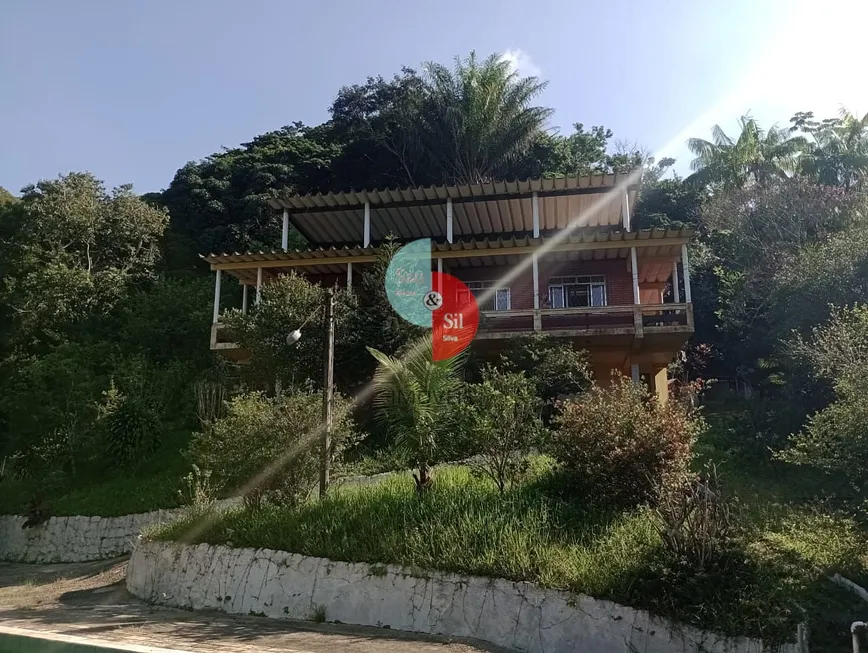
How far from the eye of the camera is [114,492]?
17.5m

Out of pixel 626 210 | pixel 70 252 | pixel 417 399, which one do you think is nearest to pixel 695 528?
pixel 417 399

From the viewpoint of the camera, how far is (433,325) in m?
16.6

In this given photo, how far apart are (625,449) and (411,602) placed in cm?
378

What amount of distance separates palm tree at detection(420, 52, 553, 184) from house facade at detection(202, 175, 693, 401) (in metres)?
9.07

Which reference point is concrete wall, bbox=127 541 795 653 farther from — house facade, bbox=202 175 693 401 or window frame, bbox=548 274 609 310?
window frame, bbox=548 274 609 310

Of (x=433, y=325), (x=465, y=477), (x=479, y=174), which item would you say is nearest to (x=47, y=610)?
(x=465, y=477)

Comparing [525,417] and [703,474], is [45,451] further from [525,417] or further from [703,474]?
[703,474]

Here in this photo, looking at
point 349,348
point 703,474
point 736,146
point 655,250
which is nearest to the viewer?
point 703,474

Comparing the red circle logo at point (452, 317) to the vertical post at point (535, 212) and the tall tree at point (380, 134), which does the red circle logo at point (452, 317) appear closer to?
the vertical post at point (535, 212)

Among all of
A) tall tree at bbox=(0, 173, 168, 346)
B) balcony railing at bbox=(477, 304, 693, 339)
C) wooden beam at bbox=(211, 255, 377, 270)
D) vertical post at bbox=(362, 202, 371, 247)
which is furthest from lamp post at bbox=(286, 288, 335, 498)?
tall tree at bbox=(0, 173, 168, 346)

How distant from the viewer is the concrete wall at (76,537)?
636 inches

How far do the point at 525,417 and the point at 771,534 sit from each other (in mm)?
4338

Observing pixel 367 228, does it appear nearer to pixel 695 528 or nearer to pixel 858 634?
pixel 695 528

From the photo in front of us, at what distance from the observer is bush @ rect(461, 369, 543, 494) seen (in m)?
11.8
